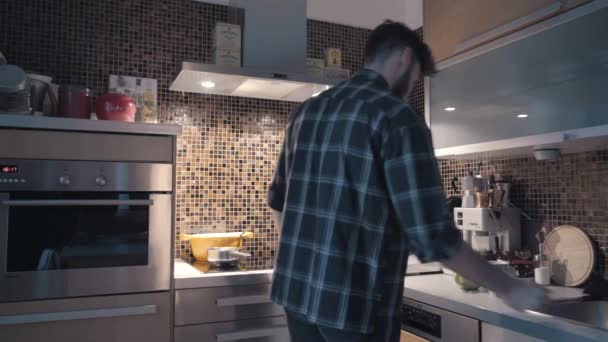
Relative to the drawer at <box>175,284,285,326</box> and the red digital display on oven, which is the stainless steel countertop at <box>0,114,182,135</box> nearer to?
the red digital display on oven

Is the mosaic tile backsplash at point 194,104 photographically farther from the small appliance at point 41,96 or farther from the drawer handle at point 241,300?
the small appliance at point 41,96

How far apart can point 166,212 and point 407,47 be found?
3.86 feet

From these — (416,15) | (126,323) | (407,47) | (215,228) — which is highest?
(416,15)

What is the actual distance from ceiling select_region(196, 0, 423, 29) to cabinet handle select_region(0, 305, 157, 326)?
192 cm

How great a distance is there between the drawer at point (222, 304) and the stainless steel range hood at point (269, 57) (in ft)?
3.20

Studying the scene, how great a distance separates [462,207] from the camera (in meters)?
2.15

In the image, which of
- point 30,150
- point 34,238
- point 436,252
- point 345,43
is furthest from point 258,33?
point 436,252

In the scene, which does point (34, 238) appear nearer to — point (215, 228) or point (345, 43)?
point (215, 228)

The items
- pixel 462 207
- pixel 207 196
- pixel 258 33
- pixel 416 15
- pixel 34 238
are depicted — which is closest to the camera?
pixel 34 238

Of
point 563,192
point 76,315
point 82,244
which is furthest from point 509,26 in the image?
point 76,315

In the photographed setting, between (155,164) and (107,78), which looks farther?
(107,78)

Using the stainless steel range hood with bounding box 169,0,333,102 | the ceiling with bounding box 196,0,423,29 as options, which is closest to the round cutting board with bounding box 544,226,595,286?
the stainless steel range hood with bounding box 169,0,333,102

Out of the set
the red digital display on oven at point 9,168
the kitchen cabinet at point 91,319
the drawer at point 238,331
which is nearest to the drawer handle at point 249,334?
the drawer at point 238,331

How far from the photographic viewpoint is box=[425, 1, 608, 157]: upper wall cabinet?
4.82ft
